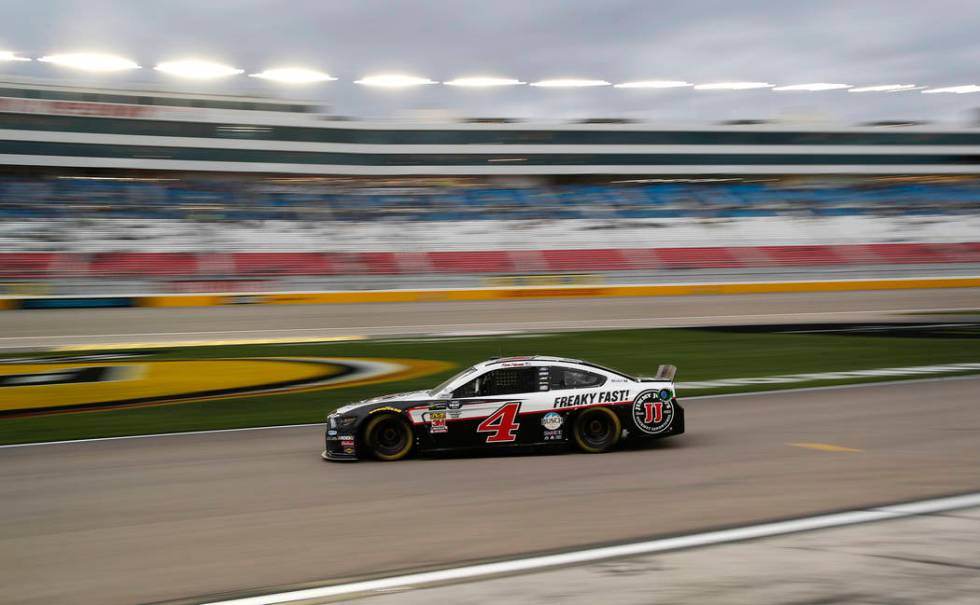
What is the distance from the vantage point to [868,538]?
496cm

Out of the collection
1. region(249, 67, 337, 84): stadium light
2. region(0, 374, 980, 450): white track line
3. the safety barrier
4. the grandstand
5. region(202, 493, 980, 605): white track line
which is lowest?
region(202, 493, 980, 605): white track line

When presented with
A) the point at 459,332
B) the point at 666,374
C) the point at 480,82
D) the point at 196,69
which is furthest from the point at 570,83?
the point at 666,374

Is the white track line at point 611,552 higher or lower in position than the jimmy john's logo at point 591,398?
lower

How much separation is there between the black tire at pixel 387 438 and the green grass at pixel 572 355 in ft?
9.17

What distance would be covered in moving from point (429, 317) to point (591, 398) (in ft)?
61.7

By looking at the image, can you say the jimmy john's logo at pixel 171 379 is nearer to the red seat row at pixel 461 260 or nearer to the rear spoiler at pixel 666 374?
the rear spoiler at pixel 666 374

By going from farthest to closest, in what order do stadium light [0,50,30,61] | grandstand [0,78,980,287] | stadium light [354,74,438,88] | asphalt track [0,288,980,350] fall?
stadium light [354,74,438,88]
stadium light [0,50,30,61]
grandstand [0,78,980,287]
asphalt track [0,288,980,350]

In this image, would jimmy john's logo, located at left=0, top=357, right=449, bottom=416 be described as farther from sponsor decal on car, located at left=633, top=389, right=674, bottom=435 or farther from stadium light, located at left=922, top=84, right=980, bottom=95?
stadium light, located at left=922, top=84, right=980, bottom=95

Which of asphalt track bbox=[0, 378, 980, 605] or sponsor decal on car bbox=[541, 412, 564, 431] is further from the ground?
sponsor decal on car bbox=[541, 412, 564, 431]

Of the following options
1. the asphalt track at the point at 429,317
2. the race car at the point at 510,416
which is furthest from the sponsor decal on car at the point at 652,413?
the asphalt track at the point at 429,317

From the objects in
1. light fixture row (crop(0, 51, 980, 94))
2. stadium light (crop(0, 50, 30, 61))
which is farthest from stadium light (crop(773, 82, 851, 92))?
stadium light (crop(0, 50, 30, 61))

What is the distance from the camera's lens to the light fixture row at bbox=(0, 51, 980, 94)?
4831 cm

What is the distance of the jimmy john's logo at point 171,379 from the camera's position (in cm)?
1235

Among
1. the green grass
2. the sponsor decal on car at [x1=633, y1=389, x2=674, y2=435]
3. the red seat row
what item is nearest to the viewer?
the sponsor decal on car at [x1=633, y1=389, x2=674, y2=435]
